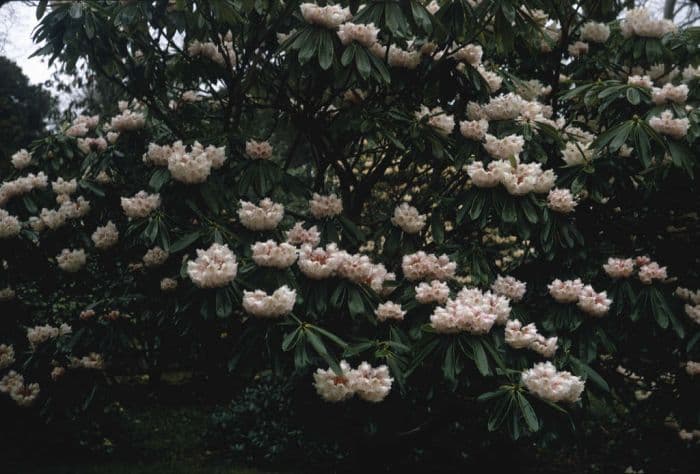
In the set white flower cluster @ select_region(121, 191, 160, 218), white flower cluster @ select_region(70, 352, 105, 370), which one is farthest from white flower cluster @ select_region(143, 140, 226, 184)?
white flower cluster @ select_region(70, 352, 105, 370)

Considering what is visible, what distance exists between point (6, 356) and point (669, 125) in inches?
147

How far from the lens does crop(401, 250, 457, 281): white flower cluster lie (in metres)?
3.05

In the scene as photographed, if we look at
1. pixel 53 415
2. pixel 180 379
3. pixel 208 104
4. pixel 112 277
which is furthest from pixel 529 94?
pixel 180 379

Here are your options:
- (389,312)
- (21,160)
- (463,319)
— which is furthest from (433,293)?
(21,160)

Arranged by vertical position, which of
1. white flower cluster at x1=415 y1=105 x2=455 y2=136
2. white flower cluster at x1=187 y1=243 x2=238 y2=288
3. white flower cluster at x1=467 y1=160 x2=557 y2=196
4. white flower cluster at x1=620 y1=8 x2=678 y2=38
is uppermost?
white flower cluster at x1=620 y1=8 x2=678 y2=38

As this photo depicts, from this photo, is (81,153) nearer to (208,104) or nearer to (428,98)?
(208,104)

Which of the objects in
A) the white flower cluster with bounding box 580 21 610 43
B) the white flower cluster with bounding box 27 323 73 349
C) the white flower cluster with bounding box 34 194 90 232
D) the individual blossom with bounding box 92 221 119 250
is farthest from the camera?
the white flower cluster with bounding box 580 21 610 43

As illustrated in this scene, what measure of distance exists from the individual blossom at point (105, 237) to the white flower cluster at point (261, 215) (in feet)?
2.87

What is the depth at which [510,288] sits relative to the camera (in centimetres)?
313

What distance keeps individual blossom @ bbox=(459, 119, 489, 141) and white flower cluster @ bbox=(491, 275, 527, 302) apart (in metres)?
0.70

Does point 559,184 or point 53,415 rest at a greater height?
point 559,184

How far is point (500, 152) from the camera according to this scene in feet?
10.2

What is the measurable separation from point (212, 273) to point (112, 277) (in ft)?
5.09

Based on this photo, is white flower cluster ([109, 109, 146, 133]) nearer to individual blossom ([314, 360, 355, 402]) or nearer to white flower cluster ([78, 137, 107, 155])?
white flower cluster ([78, 137, 107, 155])
